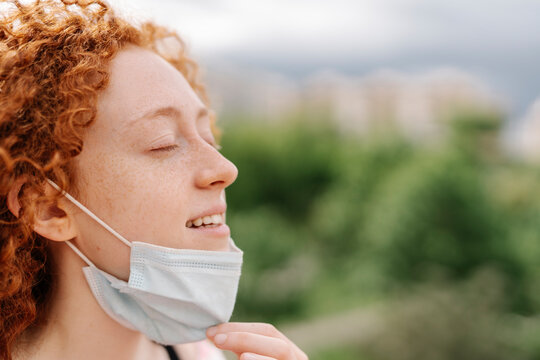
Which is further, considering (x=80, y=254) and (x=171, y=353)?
(x=171, y=353)

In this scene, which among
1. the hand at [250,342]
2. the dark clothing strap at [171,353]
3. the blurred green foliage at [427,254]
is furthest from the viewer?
the blurred green foliage at [427,254]

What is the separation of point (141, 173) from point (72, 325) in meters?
0.53

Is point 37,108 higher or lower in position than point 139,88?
lower

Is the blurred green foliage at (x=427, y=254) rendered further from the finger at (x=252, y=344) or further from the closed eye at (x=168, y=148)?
the closed eye at (x=168, y=148)

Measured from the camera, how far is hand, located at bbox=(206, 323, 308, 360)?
5.22 ft

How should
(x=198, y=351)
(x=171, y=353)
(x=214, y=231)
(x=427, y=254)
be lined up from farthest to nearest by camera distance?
(x=427, y=254)
(x=198, y=351)
(x=171, y=353)
(x=214, y=231)

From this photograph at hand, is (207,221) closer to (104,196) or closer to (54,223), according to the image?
(104,196)

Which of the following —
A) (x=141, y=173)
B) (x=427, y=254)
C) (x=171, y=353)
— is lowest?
(x=427, y=254)

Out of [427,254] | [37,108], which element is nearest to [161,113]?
[37,108]

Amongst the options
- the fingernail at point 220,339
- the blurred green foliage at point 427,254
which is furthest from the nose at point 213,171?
the blurred green foliage at point 427,254

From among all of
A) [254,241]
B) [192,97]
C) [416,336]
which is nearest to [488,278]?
[416,336]

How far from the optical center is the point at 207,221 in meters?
1.63

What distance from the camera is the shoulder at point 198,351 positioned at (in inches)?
88.9

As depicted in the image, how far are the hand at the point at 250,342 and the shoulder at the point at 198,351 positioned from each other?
68 centimetres
